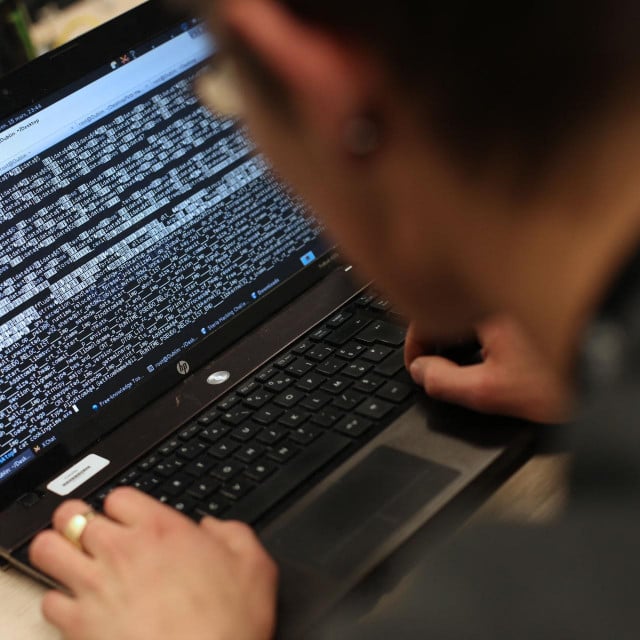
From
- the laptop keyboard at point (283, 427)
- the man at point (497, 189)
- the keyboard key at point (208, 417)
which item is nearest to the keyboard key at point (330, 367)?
the laptop keyboard at point (283, 427)

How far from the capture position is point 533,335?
546 millimetres

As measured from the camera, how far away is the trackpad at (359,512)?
0.68 meters

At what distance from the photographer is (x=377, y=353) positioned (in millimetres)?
870

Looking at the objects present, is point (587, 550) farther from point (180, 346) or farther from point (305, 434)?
point (180, 346)

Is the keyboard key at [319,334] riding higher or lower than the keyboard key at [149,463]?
higher

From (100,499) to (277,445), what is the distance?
16 centimetres

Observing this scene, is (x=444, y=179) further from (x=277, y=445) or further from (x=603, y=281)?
(x=277, y=445)

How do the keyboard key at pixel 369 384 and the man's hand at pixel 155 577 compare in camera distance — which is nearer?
the man's hand at pixel 155 577

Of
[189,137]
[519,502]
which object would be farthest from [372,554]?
[189,137]

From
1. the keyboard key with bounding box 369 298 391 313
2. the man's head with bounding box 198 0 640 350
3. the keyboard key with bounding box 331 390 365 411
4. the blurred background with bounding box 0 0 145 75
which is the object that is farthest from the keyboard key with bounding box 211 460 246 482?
the blurred background with bounding box 0 0 145 75

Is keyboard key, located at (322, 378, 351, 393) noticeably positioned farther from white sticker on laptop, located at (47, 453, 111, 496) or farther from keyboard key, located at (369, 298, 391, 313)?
white sticker on laptop, located at (47, 453, 111, 496)

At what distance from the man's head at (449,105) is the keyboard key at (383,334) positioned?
38cm

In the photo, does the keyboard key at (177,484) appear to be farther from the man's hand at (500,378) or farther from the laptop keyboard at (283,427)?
the man's hand at (500,378)

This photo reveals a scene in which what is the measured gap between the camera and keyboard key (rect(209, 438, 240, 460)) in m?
0.80
